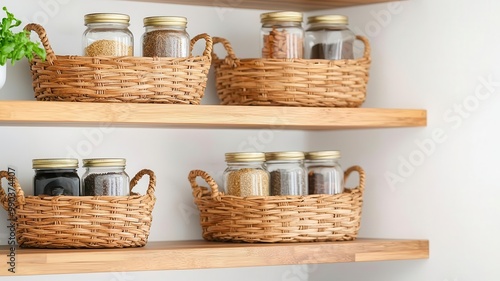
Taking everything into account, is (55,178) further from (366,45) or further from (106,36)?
(366,45)

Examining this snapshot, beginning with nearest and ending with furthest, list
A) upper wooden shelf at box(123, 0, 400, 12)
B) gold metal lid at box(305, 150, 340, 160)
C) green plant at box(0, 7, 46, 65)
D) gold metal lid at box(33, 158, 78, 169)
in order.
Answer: green plant at box(0, 7, 46, 65) < gold metal lid at box(33, 158, 78, 169) < gold metal lid at box(305, 150, 340, 160) < upper wooden shelf at box(123, 0, 400, 12)

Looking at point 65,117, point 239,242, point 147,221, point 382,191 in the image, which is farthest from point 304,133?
point 65,117

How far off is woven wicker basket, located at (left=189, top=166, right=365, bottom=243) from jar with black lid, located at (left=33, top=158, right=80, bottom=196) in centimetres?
29

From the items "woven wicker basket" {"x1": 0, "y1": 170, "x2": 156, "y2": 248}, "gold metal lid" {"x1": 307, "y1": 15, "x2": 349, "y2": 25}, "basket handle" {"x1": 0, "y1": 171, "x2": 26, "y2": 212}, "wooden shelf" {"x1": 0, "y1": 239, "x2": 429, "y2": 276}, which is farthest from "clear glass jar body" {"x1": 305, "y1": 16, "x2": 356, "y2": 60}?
"basket handle" {"x1": 0, "y1": 171, "x2": 26, "y2": 212}

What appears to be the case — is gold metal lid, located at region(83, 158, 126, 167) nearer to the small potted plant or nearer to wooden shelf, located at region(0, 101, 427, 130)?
wooden shelf, located at region(0, 101, 427, 130)

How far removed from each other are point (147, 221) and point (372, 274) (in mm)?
601

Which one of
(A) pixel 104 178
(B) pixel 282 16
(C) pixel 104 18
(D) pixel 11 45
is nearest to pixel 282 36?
(B) pixel 282 16

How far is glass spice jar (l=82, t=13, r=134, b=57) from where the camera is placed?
1797 mm

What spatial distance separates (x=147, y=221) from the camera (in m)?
1.81

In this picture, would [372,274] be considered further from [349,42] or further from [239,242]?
[349,42]

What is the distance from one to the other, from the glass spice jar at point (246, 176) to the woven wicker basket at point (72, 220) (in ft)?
0.79

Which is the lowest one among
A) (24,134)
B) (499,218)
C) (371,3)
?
(499,218)

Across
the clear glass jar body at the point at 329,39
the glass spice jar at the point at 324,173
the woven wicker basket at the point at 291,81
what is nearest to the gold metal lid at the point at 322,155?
the glass spice jar at the point at 324,173

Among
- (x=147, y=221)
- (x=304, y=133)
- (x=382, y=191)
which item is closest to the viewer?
(x=147, y=221)
